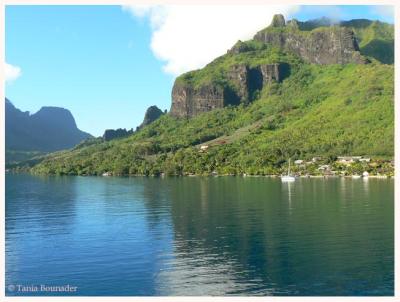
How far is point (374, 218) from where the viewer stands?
90.4 meters

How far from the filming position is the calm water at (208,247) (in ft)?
176

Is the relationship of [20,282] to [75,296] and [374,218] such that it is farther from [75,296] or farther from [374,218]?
[374,218]

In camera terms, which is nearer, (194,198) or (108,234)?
(108,234)

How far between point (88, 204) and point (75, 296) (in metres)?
78.5

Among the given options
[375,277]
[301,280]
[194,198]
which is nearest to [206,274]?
[301,280]

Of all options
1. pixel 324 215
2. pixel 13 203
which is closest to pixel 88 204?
pixel 13 203

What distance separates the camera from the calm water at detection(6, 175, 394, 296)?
5369cm

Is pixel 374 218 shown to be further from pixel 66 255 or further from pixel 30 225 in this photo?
pixel 30 225

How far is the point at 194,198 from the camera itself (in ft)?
433

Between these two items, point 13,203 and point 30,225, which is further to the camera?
point 13,203

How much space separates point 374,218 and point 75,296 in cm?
5815

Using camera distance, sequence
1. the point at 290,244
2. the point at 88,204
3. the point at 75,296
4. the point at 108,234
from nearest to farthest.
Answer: the point at 75,296
the point at 290,244
the point at 108,234
the point at 88,204

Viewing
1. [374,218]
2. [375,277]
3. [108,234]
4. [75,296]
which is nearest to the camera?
[75,296]

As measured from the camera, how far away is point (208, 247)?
69.8 metres
